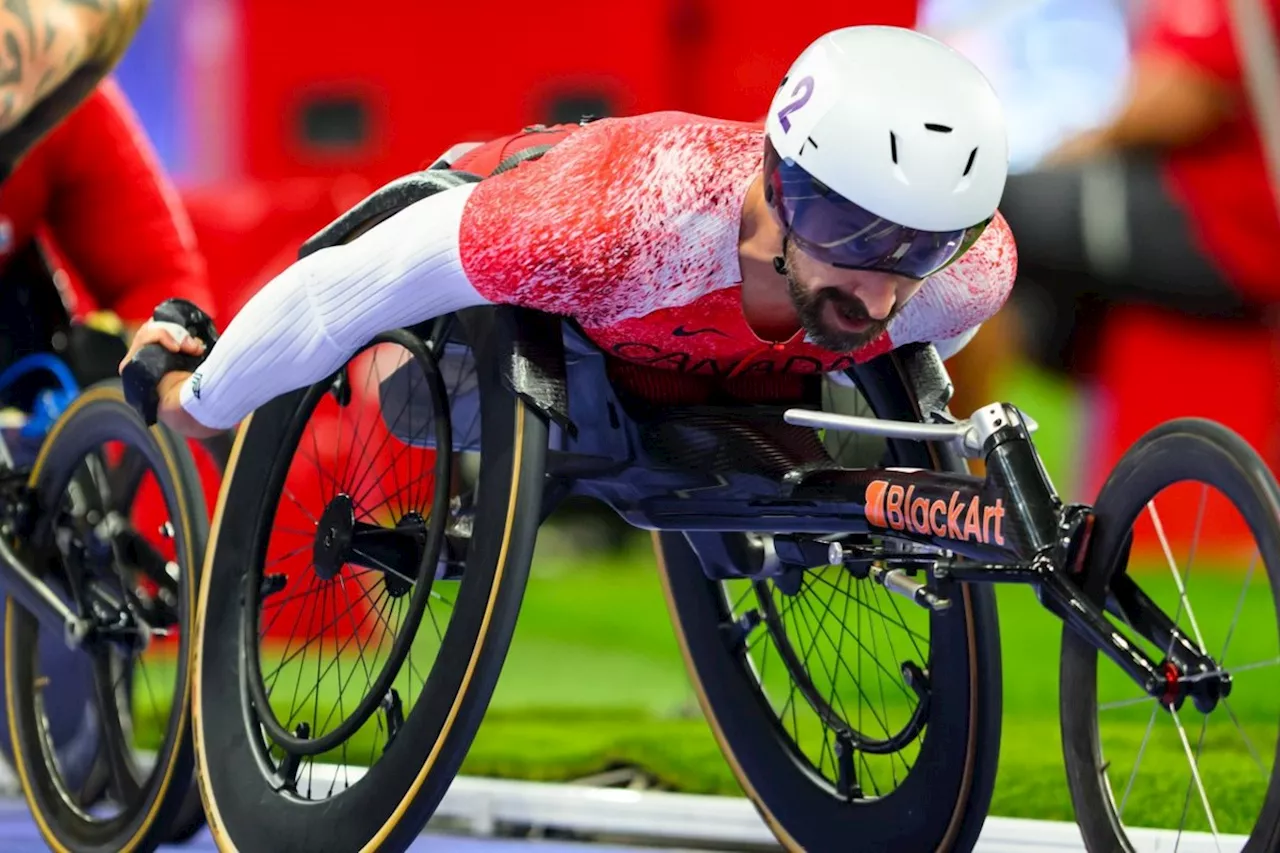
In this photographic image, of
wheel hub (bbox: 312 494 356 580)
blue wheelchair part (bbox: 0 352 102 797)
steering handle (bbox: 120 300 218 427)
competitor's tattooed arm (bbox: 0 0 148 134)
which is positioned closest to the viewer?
wheel hub (bbox: 312 494 356 580)

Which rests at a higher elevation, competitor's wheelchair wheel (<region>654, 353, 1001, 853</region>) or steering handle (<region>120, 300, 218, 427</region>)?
steering handle (<region>120, 300, 218, 427</region>)

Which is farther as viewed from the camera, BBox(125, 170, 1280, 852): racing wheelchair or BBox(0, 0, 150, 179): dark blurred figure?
BBox(0, 0, 150, 179): dark blurred figure

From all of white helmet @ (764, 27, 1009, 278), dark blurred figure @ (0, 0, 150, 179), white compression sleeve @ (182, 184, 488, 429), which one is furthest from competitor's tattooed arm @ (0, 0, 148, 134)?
white helmet @ (764, 27, 1009, 278)

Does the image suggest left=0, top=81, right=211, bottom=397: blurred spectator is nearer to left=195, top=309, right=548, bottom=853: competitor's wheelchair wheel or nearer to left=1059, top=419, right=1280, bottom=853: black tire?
left=195, top=309, right=548, bottom=853: competitor's wheelchair wheel

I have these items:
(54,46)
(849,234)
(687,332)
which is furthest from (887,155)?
(54,46)

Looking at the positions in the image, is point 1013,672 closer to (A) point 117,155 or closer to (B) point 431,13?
(A) point 117,155

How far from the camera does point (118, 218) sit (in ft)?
16.5

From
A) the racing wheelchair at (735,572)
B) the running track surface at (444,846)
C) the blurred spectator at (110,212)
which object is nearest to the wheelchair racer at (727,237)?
the racing wheelchair at (735,572)

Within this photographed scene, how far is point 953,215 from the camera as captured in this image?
2645 millimetres

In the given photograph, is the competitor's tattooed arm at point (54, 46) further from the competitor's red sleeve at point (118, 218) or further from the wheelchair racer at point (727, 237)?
the wheelchair racer at point (727, 237)

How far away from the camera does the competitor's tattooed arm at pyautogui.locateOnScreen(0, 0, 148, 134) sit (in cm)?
433

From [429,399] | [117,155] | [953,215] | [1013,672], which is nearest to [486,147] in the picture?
[429,399]

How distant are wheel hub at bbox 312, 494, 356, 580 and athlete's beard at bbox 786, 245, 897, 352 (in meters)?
0.85

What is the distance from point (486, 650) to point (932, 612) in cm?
83
